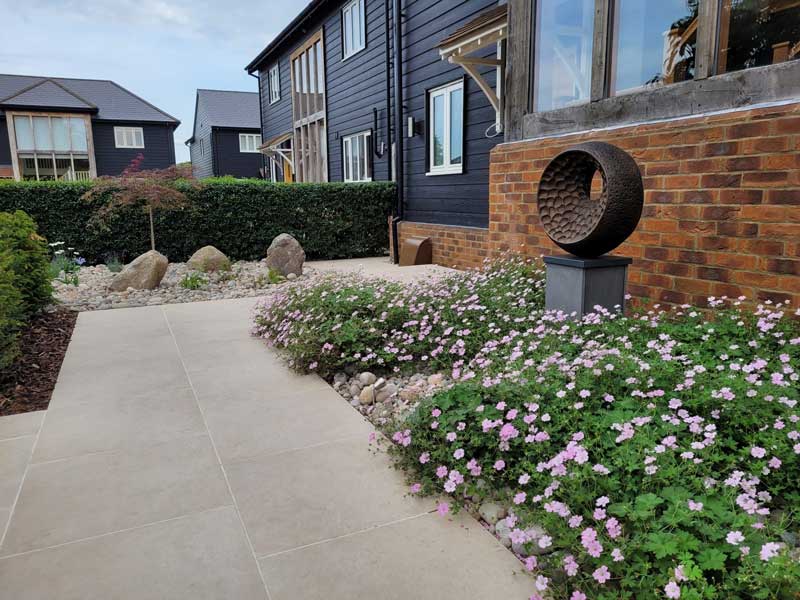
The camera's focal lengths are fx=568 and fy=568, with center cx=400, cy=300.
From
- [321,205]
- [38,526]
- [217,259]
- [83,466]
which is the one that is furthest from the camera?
[321,205]

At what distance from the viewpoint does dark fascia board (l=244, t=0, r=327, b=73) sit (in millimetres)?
14031

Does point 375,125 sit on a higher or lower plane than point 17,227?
Result: higher

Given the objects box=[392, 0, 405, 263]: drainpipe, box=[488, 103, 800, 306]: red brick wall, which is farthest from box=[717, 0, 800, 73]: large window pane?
box=[392, 0, 405, 263]: drainpipe

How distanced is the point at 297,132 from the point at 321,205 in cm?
749

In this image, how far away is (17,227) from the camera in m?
5.56

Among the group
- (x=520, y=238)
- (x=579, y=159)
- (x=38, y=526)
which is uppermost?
(x=579, y=159)

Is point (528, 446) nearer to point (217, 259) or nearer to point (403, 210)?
point (217, 259)

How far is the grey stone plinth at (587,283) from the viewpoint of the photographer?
373 centimetres

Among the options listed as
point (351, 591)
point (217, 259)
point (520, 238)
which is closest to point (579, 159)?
point (520, 238)

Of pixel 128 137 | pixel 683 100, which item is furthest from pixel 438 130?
pixel 128 137

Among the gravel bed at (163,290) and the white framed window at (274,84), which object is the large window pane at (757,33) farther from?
the white framed window at (274,84)

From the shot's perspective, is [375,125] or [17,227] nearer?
[17,227]

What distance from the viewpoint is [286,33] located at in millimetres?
16281

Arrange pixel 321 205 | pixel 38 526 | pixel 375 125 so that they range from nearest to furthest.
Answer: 1. pixel 38 526
2. pixel 321 205
3. pixel 375 125
